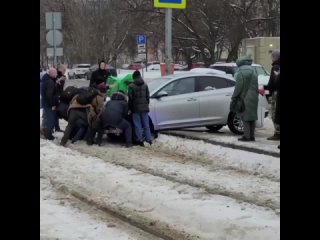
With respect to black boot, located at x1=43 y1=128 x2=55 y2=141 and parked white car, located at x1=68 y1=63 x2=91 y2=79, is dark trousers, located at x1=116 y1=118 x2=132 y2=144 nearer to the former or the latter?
black boot, located at x1=43 y1=128 x2=55 y2=141

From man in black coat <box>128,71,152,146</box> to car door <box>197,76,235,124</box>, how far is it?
1782mm

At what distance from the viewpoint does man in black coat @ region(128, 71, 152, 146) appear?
11219 millimetres

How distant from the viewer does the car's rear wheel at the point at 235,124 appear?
12.8m

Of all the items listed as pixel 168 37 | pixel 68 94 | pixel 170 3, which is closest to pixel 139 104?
pixel 68 94

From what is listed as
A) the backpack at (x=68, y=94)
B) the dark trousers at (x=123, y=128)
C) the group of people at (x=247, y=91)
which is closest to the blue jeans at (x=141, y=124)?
the dark trousers at (x=123, y=128)

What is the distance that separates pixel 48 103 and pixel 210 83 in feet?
13.0

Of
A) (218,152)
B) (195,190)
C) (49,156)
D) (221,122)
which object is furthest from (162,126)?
(195,190)

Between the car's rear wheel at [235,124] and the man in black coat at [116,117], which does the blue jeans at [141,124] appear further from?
the car's rear wheel at [235,124]

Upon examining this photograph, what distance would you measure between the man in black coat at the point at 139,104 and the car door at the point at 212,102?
1.78 metres

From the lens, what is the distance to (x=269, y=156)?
961 centimetres

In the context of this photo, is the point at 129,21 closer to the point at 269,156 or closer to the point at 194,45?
the point at 194,45

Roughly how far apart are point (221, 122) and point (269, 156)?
333 cm

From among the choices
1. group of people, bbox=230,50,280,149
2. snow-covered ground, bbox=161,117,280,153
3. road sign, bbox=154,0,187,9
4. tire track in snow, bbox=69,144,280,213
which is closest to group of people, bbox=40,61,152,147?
tire track in snow, bbox=69,144,280,213

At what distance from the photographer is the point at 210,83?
1315 centimetres
